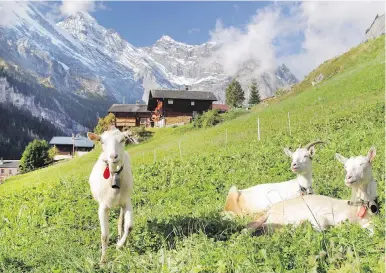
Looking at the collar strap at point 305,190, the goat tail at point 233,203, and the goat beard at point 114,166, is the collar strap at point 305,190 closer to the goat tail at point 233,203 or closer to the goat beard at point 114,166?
the goat tail at point 233,203

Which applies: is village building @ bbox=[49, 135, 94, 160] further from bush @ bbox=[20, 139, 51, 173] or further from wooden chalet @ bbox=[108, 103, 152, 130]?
wooden chalet @ bbox=[108, 103, 152, 130]

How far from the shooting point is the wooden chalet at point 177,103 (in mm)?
86500

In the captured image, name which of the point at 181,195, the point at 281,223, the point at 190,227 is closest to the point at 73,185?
the point at 181,195

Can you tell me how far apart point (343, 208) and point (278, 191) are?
3172 mm

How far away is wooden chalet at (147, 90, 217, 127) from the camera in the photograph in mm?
86500

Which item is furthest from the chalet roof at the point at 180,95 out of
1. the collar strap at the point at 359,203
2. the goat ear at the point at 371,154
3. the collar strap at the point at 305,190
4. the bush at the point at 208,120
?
the collar strap at the point at 359,203

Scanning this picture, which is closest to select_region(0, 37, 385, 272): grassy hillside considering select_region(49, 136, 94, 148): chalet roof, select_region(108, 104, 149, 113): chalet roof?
select_region(108, 104, 149, 113): chalet roof

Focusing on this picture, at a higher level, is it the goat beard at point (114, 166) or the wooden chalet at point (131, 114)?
the wooden chalet at point (131, 114)

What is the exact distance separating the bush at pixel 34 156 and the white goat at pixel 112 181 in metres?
95.0

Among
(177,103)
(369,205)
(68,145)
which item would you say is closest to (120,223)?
(369,205)

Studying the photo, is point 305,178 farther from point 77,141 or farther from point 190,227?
point 77,141

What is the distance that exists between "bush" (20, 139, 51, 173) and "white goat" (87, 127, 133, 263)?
9503 cm

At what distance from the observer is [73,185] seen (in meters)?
17.4

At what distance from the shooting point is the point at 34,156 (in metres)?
103
